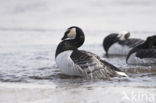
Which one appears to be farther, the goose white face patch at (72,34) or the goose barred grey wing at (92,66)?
the goose white face patch at (72,34)

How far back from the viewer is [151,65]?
1002 centimetres

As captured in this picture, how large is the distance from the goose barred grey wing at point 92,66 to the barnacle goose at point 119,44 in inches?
202

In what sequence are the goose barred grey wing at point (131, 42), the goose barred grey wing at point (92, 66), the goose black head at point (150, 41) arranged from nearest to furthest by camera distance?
the goose barred grey wing at point (92, 66) < the goose black head at point (150, 41) < the goose barred grey wing at point (131, 42)

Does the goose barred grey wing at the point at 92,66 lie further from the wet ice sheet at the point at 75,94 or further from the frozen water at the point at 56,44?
the wet ice sheet at the point at 75,94

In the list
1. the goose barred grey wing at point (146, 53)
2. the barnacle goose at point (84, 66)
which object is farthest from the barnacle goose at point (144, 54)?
the barnacle goose at point (84, 66)

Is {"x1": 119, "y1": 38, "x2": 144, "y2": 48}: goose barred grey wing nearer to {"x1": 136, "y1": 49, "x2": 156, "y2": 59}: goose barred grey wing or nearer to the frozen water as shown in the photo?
the frozen water

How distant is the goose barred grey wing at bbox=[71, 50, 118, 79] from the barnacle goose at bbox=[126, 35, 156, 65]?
2574mm

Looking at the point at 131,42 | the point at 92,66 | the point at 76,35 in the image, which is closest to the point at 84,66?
the point at 92,66

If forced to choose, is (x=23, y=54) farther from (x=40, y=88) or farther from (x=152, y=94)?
(x=152, y=94)

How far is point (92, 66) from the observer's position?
7.87m

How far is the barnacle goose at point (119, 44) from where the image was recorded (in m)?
13.1

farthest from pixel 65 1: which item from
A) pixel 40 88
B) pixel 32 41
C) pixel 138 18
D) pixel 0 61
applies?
pixel 40 88

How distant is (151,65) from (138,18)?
322 inches

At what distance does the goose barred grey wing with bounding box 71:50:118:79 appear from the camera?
782 centimetres
